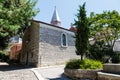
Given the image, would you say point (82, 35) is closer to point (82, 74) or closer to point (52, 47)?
point (82, 74)

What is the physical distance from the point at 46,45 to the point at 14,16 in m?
5.75

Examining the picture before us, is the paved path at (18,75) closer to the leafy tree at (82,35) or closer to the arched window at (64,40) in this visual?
the leafy tree at (82,35)

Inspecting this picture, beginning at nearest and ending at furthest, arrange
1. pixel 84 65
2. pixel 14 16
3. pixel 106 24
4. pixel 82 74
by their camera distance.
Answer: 1. pixel 82 74
2. pixel 84 65
3. pixel 14 16
4. pixel 106 24

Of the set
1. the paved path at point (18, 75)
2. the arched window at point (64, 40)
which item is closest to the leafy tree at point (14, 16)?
the paved path at point (18, 75)

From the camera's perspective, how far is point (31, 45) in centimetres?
2536

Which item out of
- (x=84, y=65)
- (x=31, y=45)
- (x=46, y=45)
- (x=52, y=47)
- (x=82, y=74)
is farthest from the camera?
(x=31, y=45)

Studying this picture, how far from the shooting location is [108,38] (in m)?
24.6

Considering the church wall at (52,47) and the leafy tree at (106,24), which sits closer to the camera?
the leafy tree at (106,24)

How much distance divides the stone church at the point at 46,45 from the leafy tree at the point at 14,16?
53.2 inches

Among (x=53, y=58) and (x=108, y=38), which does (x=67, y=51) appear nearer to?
(x=53, y=58)

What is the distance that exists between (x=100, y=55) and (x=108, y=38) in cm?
257

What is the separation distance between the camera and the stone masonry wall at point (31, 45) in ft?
76.4

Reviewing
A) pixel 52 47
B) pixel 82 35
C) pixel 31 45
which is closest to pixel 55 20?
pixel 31 45

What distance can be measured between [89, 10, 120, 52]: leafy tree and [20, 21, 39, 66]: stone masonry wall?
7.38 metres
